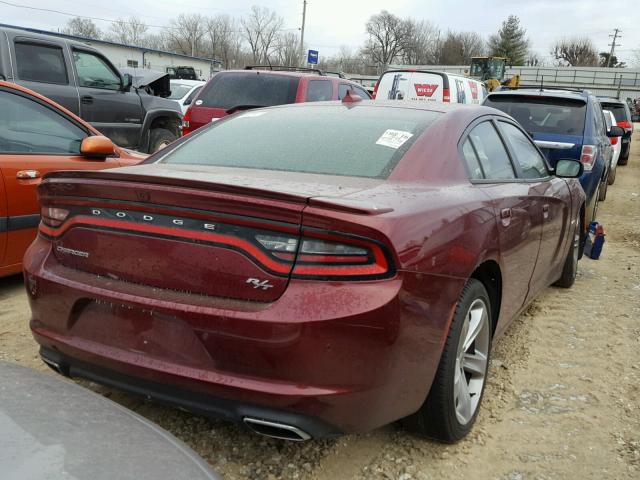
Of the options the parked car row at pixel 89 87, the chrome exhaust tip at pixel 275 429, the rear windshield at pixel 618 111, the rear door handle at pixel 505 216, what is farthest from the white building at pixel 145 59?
the chrome exhaust tip at pixel 275 429

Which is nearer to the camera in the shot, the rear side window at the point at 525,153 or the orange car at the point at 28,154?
the rear side window at the point at 525,153

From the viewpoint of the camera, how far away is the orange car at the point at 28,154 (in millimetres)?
4109

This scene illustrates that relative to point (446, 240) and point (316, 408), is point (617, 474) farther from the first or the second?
point (316, 408)

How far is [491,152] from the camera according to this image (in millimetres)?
3320

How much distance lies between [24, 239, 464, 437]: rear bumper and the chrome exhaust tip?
2cm

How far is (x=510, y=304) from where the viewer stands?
10.7 ft

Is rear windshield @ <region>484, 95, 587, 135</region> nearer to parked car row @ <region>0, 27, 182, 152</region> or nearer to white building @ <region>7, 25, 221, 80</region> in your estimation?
parked car row @ <region>0, 27, 182, 152</region>

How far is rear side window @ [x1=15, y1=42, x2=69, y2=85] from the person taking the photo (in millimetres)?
7031

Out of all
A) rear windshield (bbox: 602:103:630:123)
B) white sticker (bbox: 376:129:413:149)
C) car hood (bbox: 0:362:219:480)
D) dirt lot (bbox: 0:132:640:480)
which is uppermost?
white sticker (bbox: 376:129:413:149)

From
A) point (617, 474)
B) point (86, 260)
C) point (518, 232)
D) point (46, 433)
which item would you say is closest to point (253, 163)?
point (86, 260)

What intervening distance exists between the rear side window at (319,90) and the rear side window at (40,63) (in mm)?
3144

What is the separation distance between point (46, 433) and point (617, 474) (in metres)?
2.25

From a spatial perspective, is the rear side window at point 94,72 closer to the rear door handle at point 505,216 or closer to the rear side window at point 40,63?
the rear side window at point 40,63

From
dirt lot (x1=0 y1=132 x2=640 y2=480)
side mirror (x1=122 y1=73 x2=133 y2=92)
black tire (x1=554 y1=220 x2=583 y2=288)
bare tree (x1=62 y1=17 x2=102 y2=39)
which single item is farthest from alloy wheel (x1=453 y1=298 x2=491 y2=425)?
bare tree (x1=62 y1=17 x2=102 y2=39)
